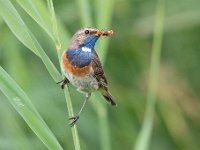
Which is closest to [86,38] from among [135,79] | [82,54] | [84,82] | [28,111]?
[82,54]

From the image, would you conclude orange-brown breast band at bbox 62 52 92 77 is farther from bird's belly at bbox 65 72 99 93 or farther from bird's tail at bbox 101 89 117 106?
bird's tail at bbox 101 89 117 106

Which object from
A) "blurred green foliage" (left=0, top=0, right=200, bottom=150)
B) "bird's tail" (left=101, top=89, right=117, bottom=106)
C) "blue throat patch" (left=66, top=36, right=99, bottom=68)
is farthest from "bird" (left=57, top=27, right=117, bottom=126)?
"blurred green foliage" (left=0, top=0, right=200, bottom=150)

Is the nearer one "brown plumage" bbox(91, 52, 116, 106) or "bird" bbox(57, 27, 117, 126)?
"bird" bbox(57, 27, 117, 126)

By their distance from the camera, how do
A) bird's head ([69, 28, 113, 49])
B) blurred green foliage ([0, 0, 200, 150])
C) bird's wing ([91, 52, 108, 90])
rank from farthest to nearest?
1. blurred green foliage ([0, 0, 200, 150])
2. bird's wing ([91, 52, 108, 90])
3. bird's head ([69, 28, 113, 49])

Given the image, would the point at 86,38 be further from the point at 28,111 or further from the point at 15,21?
the point at 28,111

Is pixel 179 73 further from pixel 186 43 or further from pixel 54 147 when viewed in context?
pixel 54 147

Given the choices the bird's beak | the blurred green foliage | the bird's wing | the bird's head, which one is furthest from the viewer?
the blurred green foliage

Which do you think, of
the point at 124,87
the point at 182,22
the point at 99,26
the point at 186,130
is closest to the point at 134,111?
the point at 124,87
